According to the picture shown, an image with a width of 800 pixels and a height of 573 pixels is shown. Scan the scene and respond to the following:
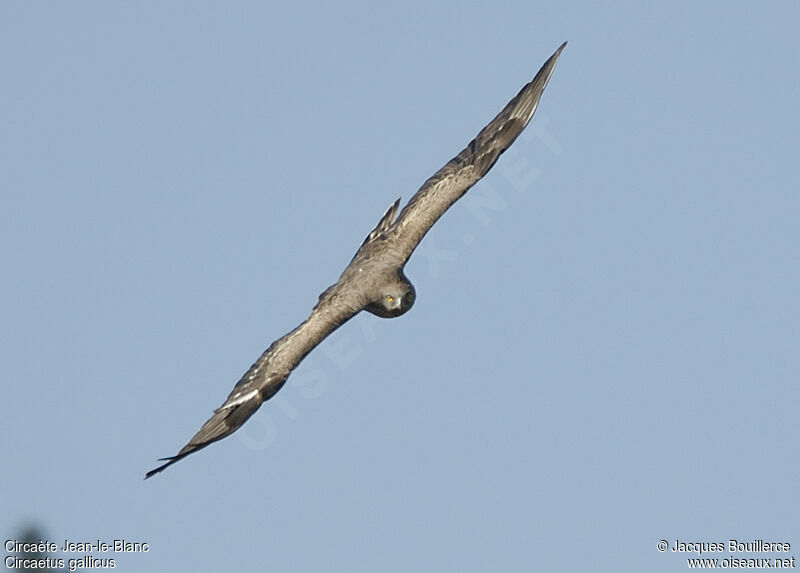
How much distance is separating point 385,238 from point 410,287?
164 centimetres

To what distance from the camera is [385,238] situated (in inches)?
1091

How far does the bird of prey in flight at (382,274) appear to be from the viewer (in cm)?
2441

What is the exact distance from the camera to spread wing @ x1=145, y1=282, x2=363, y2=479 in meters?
24.2

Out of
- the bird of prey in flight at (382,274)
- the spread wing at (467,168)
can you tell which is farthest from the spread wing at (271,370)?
the spread wing at (467,168)

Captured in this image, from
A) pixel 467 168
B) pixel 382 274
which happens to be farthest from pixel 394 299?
pixel 467 168

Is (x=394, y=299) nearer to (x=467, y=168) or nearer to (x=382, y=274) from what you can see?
(x=382, y=274)

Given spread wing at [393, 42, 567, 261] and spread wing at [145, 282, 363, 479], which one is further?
spread wing at [393, 42, 567, 261]

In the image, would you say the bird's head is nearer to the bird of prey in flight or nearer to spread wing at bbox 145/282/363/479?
the bird of prey in flight

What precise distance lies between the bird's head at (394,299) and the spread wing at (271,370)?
1.29 feet

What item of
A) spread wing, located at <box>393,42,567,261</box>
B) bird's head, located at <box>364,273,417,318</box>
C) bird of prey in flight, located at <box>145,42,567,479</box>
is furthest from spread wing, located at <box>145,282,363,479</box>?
spread wing, located at <box>393,42,567,261</box>

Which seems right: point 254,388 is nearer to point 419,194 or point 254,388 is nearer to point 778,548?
point 419,194

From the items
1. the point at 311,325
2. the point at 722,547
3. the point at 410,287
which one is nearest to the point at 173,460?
the point at 311,325

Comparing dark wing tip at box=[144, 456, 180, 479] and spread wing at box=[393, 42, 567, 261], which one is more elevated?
spread wing at box=[393, 42, 567, 261]

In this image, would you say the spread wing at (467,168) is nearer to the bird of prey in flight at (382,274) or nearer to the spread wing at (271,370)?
the bird of prey in flight at (382,274)
